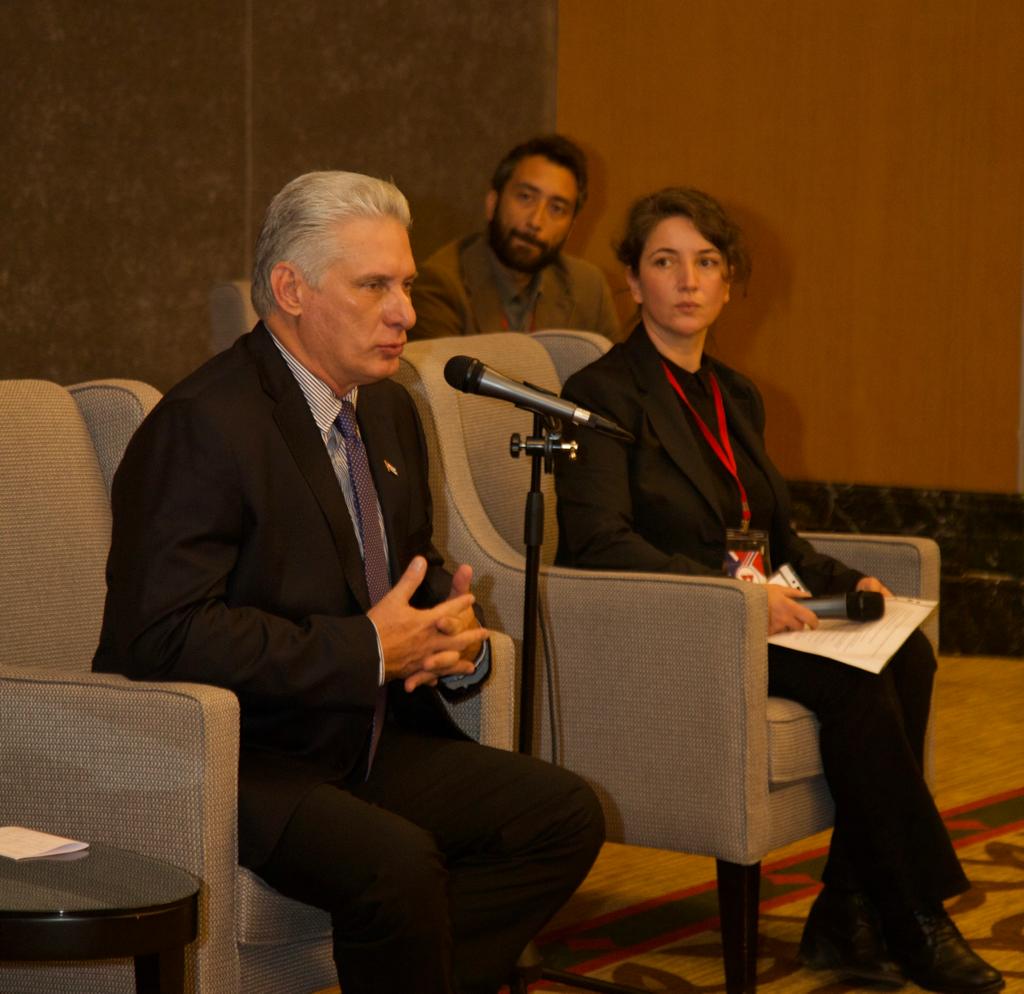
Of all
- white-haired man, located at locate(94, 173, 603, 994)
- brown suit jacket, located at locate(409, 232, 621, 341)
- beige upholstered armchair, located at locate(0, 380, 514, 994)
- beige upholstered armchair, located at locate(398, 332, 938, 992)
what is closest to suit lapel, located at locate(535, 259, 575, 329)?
brown suit jacket, located at locate(409, 232, 621, 341)

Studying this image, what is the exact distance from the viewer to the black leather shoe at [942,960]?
2.90 metres

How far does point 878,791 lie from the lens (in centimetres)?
294

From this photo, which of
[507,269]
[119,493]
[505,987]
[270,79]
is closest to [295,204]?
[119,493]

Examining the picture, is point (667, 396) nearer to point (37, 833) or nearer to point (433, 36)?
point (37, 833)

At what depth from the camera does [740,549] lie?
320 centimetres

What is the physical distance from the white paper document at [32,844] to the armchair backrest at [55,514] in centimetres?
53

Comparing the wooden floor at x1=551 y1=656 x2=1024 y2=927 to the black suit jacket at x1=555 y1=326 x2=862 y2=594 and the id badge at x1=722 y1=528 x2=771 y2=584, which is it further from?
the black suit jacket at x1=555 y1=326 x2=862 y2=594

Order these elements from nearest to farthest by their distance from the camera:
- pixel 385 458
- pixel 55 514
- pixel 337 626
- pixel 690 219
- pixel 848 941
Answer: pixel 337 626 < pixel 385 458 < pixel 55 514 < pixel 848 941 < pixel 690 219

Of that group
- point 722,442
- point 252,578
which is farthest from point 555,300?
point 252,578

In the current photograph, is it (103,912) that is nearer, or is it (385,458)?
(103,912)

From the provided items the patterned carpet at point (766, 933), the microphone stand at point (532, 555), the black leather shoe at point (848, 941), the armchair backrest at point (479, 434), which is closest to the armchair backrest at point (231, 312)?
the armchair backrest at point (479, 434)

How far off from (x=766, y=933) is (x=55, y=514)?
1545 millimetres

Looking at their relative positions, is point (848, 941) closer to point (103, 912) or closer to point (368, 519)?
point (368, 519)

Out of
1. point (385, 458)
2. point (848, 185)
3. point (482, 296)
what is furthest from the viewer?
point (848, 185)
